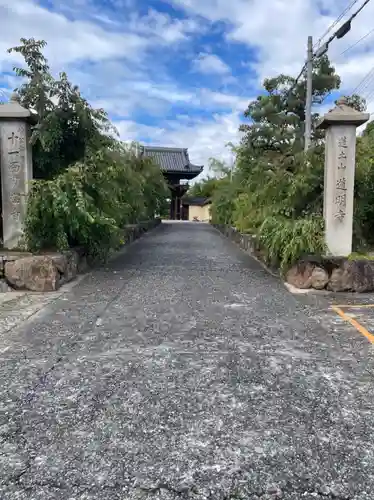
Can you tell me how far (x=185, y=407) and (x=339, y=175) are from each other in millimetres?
5236

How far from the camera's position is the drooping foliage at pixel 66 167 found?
676 cm

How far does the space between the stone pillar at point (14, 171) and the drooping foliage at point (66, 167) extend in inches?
9.8

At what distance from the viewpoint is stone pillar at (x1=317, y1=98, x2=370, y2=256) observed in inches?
264

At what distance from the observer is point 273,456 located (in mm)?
2207

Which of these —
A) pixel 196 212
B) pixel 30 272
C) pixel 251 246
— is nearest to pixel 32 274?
pixel 30 272

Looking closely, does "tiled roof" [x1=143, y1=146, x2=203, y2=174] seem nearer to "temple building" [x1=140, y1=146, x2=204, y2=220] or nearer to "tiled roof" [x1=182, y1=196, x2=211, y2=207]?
"temple building" [x1=140, y1=146, x2=204, y2=220]

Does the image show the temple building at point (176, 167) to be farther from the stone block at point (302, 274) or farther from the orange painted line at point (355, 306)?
the orange painted line at point (355, 306)

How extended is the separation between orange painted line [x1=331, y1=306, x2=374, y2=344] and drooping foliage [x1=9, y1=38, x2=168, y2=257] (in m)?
3.85

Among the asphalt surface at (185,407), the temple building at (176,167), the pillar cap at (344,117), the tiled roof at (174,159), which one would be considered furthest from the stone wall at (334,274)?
the tiled roof at (174,159)

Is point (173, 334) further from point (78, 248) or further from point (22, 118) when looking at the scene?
point (22, 118)

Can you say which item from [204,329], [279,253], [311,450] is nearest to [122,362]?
[204,329]

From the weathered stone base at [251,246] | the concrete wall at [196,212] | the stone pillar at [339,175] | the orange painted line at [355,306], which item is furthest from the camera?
the concrete wall at [196,212]

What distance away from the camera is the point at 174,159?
36.1 m

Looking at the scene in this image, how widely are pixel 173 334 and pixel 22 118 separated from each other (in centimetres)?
472
